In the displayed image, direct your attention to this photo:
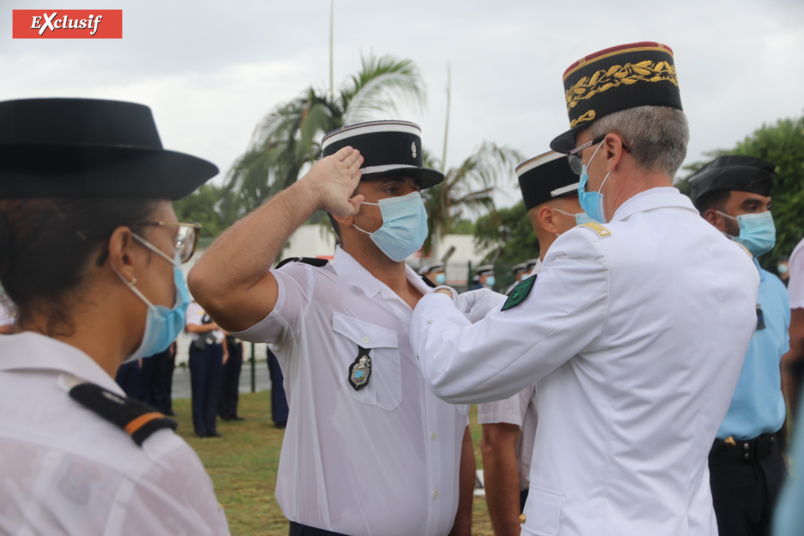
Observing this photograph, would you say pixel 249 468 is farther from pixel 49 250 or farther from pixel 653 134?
pixel 49 250

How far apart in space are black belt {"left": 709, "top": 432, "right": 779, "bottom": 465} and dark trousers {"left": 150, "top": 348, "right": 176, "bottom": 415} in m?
10.5

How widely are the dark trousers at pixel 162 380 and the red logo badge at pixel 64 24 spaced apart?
830cm

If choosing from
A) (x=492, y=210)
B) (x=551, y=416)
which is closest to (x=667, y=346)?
(x=551, y=416)

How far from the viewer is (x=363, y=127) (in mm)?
2891

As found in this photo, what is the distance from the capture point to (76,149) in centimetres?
143

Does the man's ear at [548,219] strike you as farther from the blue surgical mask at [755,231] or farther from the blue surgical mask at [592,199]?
the blue surgical mask at [755,231]

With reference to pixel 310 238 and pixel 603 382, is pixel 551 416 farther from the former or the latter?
pixel 310 238

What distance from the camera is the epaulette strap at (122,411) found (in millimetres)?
1284

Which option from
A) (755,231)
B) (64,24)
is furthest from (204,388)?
(755,231)

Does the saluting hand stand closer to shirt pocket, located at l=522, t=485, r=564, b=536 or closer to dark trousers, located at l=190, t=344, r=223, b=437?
shirt pocket, located at l=522, t=485, r=564, b=536

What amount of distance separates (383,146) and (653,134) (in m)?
1.04

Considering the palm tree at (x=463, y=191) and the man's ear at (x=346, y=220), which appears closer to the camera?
the man's ear at (x=346, y=220)

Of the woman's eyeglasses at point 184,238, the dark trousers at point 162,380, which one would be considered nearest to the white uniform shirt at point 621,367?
the woman's eyeglasses at point 184,238

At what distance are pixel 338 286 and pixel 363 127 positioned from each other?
650 millimetres
